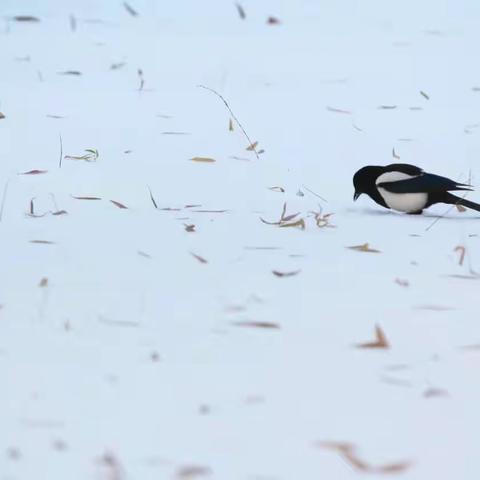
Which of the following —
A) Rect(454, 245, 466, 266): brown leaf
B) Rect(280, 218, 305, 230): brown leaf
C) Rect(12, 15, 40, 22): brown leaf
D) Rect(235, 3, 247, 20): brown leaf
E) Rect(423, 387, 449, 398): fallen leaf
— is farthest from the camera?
Rect(235, 3, 247, 20): brown leaf

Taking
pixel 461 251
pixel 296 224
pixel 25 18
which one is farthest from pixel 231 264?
pixel 25 18

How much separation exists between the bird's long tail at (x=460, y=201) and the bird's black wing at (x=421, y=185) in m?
0.04

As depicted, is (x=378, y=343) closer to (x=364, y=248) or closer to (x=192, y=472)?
(x=192, y=472)

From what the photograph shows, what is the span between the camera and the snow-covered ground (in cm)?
257

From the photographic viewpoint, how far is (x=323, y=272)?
3.88m

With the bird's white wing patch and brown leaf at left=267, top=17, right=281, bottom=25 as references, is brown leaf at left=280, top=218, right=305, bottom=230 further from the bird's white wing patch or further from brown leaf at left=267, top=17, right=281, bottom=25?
brown leaf at left=267, top=17, right=281, bottom=25

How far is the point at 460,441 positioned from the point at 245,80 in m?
4.83

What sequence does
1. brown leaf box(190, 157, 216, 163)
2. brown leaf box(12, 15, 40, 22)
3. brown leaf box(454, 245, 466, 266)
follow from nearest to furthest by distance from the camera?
brown leaf box(454, 245, 466, 266), brown leaf box(190, 157, 216, 163), brown leaf box(12, 15, 40, 22)

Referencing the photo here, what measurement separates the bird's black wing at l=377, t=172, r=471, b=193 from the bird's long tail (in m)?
0.04

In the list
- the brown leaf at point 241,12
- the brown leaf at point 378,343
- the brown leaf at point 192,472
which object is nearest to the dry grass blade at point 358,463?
the brown leaf at point 192,472

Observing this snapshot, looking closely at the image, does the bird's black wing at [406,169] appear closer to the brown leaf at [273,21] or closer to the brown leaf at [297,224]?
the brown leaf at [297,224]

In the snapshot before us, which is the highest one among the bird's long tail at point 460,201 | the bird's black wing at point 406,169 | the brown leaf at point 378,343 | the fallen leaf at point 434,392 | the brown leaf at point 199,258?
the bird's black wing at point 406,169

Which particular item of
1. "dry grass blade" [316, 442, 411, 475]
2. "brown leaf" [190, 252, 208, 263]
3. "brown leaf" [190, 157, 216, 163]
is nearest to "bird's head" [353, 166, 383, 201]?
"brown leaf" [190, 157, 216, 163]

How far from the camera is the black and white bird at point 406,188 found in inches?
190
